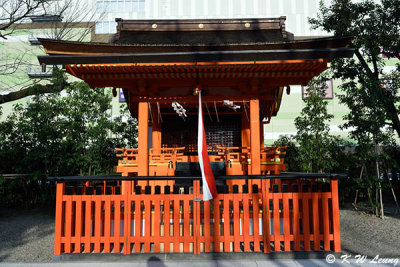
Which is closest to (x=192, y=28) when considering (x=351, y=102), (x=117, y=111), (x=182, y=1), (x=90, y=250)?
(x=351, y=102)

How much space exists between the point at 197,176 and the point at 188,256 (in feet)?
4.74

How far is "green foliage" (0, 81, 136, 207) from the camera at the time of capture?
11.8 metres

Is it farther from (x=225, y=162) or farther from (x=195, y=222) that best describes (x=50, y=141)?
(x=195, y=222)

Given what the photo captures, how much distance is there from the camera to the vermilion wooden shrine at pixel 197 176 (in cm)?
503

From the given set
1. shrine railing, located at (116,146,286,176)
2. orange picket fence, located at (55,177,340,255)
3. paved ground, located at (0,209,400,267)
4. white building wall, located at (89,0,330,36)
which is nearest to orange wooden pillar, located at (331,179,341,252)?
orange picket fence, located at (55,177,340,255)

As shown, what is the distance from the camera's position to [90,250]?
5098 mm

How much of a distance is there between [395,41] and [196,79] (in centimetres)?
737

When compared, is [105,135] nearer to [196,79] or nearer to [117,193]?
[196,79]

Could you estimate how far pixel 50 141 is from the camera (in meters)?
12.4

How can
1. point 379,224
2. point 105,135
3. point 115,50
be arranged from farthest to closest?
point 105,135 < point 379,224 < point 115,50

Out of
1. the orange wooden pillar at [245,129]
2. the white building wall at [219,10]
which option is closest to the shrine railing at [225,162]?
the orange wooden pillar at [245,129]

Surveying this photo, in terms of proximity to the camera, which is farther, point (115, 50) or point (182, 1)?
point (182, 1)

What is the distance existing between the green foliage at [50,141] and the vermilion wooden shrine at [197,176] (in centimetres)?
407

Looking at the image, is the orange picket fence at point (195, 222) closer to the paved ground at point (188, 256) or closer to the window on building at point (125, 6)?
the paved ground at point (188, 256)
